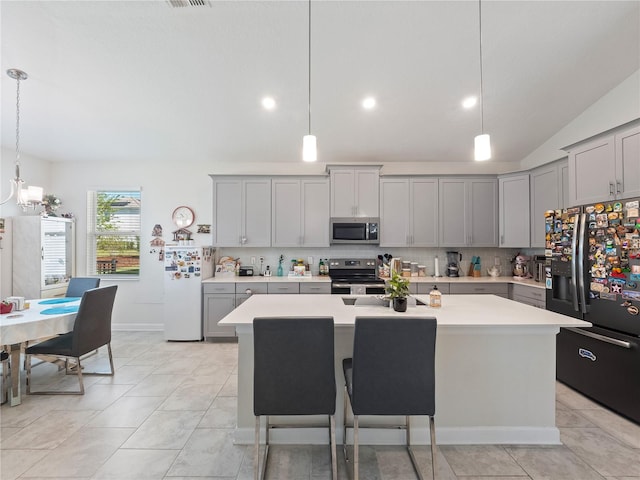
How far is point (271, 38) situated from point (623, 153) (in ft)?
10.4

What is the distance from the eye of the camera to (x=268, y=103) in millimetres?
3525

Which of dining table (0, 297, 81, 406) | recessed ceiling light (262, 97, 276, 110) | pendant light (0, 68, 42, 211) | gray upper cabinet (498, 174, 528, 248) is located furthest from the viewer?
gray upper cabinet (498, 174, 528, 248)

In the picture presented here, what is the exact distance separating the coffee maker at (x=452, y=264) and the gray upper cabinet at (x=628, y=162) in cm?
239

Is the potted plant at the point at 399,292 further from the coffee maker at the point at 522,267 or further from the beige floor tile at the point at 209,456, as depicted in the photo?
the coffee maker at the point at 522,267

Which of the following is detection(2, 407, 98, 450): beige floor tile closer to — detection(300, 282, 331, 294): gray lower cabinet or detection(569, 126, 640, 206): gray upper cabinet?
detection(300, 282, 331, 294): gray lower cabinet

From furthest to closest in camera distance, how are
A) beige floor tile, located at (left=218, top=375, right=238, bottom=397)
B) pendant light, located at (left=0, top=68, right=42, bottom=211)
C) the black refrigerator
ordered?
1. beige floor tile, located at (left=218, top=375, right=238, bottom=397)
2. pendant light, located at (left=0, top=68, right=42, bottom=211)
3. the black refrigerator

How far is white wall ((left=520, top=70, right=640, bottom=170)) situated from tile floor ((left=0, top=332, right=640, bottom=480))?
8.73 feet

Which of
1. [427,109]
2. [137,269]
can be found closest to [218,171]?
[137,269]

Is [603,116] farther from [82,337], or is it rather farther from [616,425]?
[82,337]

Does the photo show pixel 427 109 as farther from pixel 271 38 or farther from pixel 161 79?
pixel 161 79

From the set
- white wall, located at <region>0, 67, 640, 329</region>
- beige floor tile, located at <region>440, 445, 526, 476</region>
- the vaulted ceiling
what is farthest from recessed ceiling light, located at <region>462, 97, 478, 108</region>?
beige floor tile, located at <region>440, 445, 526, 476</region>

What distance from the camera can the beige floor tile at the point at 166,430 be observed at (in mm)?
2051

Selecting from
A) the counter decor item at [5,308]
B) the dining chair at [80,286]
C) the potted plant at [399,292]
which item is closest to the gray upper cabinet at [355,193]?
the potted plant at [399,292]

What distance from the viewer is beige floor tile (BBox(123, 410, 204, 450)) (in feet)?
6.73
